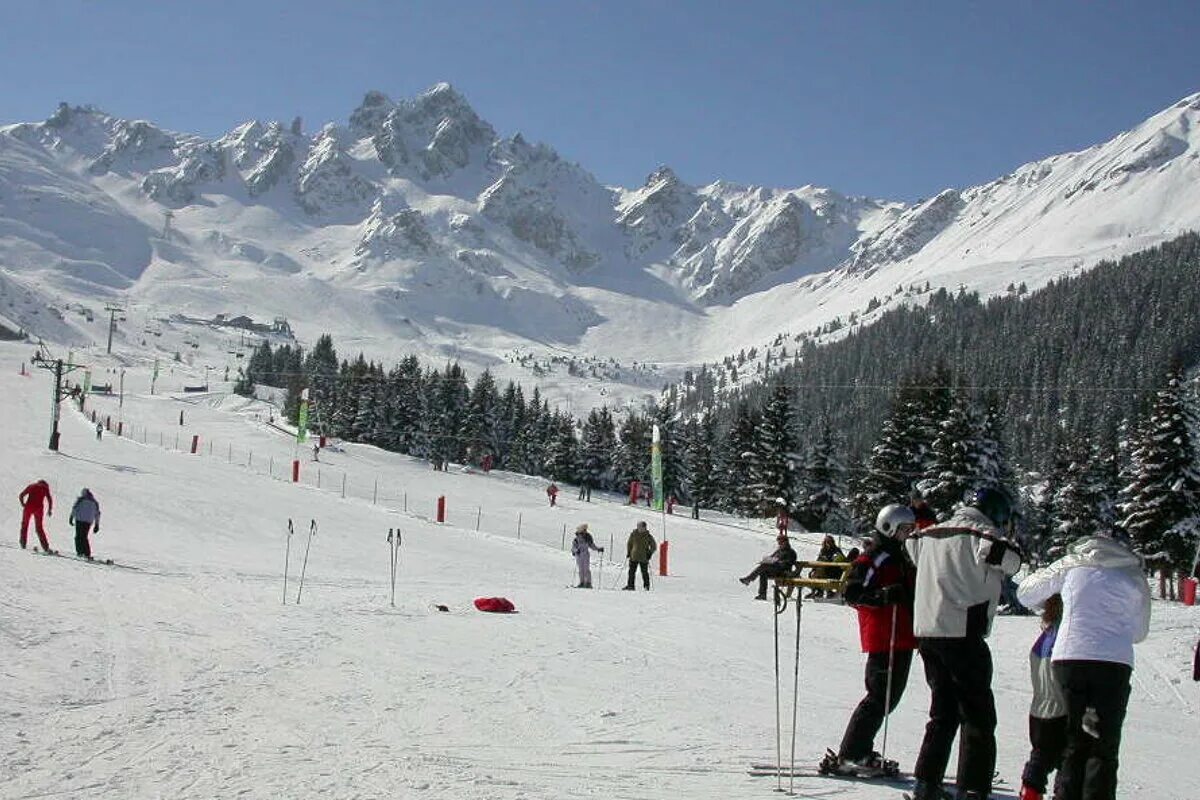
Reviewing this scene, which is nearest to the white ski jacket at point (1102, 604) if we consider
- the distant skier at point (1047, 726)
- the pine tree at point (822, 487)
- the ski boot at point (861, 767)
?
the distant skier at point (1047, 726)

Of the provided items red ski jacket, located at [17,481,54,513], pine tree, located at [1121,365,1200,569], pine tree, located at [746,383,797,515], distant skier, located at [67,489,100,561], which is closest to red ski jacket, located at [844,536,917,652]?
distant skier, located at [67,489,100,561]

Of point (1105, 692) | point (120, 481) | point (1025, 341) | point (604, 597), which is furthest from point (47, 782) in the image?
point (1025, 341)

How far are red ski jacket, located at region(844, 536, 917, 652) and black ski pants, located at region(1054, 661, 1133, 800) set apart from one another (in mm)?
1054

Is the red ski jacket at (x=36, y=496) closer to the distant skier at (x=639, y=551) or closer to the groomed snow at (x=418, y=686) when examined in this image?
the groomed snow at (x=418, y=686)

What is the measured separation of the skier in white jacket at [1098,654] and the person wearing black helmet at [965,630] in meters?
0.39

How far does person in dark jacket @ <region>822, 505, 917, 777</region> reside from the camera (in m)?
6.39

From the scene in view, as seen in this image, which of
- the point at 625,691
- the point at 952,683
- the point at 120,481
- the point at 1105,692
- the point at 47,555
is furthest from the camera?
the point at 120,481

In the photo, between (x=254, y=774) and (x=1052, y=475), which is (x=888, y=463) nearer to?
(x=1052, y=475)

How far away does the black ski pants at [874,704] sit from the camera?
6.48 metres

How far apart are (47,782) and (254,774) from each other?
3.59 ft

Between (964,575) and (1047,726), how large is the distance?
1093 millimetres

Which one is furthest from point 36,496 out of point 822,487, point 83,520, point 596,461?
point 596,461

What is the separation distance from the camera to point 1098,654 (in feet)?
17.7

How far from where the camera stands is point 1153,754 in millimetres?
8367
